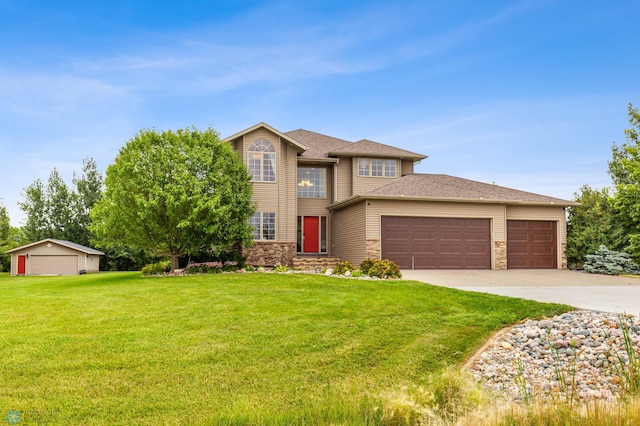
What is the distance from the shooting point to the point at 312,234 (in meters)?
21.5

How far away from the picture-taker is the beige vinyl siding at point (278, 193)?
19.8 metres

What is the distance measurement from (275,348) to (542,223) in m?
→ 16.6

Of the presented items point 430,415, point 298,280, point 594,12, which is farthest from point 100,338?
point 594,12

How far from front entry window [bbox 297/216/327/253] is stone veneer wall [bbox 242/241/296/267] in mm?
1637

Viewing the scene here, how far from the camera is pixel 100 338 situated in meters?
6.99

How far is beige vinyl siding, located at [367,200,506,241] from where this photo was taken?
1739 centimetres

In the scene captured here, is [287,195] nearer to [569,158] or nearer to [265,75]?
[265,75]

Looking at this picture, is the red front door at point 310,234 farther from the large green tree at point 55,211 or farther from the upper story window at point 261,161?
the large green tree at point 55,211

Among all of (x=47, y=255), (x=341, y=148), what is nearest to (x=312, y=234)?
(x=341, y=148)

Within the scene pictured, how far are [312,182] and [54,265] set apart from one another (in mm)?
17432

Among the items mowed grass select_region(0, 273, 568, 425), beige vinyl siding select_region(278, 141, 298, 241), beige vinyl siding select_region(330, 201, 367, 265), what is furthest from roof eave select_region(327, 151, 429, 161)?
mowed grass select_region(0, 273, 568, 425)

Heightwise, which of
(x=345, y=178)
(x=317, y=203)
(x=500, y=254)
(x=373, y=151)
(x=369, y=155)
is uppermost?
(x=373, y=151)

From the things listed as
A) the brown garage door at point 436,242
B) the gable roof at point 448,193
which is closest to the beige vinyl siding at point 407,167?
the gable roof at point 448,193

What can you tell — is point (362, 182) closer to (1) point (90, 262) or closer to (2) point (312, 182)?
(2) point (312, 182)
